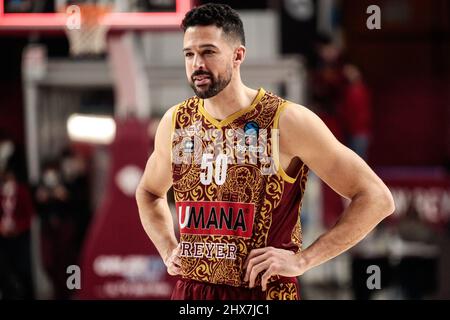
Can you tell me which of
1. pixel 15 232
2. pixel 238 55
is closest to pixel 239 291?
pixel 238 55

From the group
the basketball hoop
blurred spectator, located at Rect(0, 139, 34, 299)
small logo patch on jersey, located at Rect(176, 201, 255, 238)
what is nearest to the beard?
small logo patch on jersey, located at Rect(176, 201, 255, 238)

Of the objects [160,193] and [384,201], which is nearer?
[384,201]

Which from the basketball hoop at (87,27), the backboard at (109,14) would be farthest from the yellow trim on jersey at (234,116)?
the basketball hoop at (87,27)

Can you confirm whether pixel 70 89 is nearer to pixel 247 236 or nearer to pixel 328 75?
pixel 328 75

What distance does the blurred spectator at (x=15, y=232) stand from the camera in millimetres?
7828

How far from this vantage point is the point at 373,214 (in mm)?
3463

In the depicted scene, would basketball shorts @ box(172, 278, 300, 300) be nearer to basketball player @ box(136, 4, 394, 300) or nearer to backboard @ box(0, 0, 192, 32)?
basketball player @ box(136, 4, 394, 300)

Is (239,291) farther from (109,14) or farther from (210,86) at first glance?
(109,14)

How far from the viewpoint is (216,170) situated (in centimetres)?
359

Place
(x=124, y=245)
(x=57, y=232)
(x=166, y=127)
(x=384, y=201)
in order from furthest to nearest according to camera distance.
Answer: (x=57, y=232) < (x=124, y=245) < (x=166, y=127) < (x=384, y=201)

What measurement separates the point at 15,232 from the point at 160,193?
4.33m

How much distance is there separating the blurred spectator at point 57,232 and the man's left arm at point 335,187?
15.7 ft

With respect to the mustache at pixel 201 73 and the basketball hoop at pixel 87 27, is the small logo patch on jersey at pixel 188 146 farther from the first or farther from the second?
the basketball hoop at pixel 87 27

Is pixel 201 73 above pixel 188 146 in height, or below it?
above
